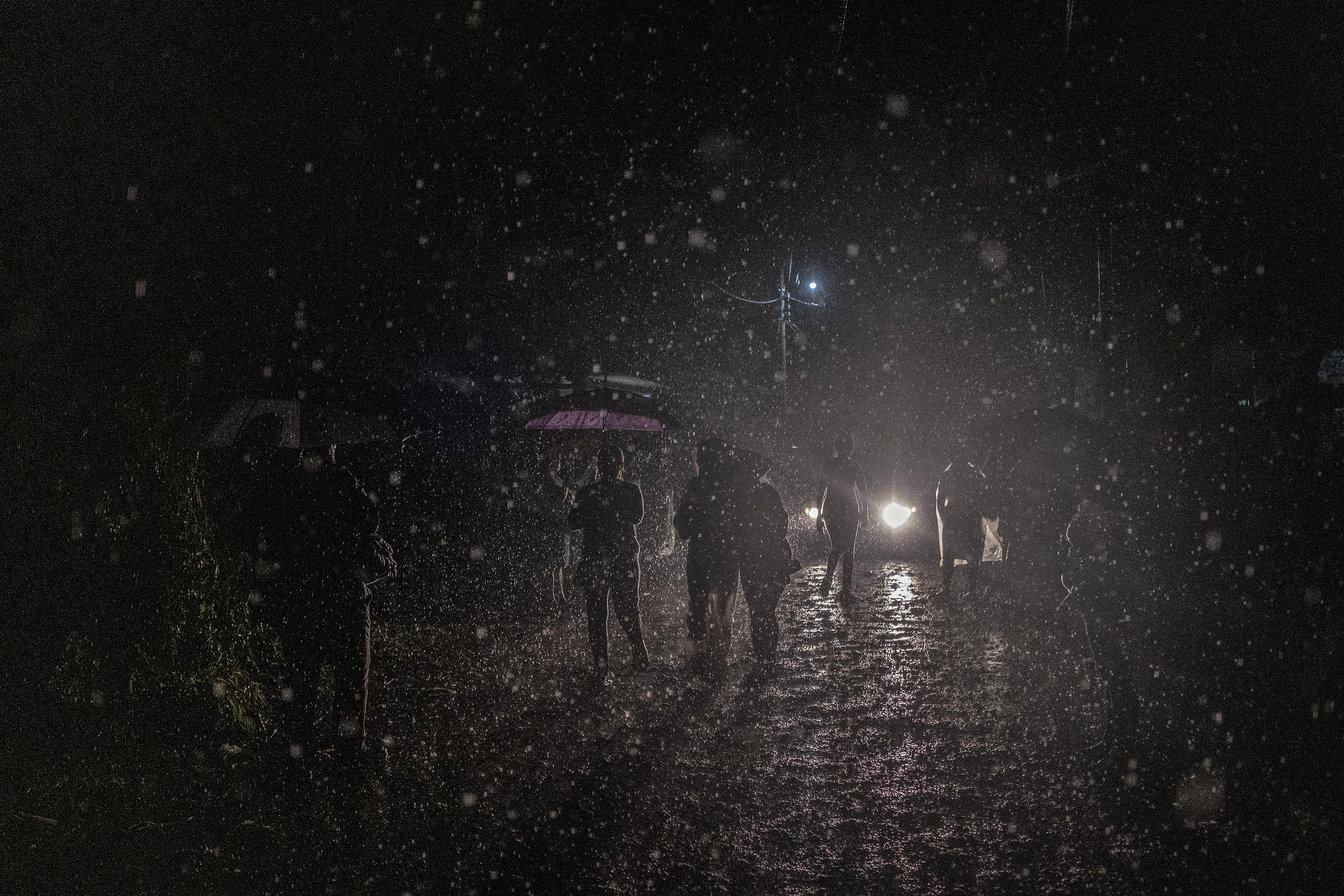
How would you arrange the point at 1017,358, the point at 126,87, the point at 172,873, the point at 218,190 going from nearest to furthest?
the point at 172,873
the point at 126,87
the point at 218,190
the point at 1017,358

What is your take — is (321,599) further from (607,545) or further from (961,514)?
(961,514)

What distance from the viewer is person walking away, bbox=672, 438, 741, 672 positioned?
Answer: 6078 millimetres

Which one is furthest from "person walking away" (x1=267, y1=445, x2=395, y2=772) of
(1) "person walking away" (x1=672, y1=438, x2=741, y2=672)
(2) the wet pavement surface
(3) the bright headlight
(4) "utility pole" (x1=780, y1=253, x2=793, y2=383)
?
(4) "utility pole" (x1=780, y1=253, x2=793, y2=383)

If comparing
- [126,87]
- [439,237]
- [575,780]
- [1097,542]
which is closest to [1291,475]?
[1097,542]

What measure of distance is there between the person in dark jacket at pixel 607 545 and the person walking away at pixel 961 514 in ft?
15.7

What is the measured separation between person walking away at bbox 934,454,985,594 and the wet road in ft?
7.74

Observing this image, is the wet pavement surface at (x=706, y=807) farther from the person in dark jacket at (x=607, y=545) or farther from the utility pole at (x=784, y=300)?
the utility pole at (x=784, y=300)

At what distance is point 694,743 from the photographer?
461cm

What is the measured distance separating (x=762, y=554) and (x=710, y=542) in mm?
480

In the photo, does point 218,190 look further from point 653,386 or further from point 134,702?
point 653,386

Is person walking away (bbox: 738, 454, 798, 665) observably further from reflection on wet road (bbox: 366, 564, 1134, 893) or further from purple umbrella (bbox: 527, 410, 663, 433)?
purple umbrella (bbox: 527, 410, 663, 433)

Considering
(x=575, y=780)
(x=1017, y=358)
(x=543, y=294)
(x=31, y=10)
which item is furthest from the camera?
(x=1017, y=358)

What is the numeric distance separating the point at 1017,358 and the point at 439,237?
17304 mm

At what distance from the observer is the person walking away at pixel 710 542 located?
239 inches
